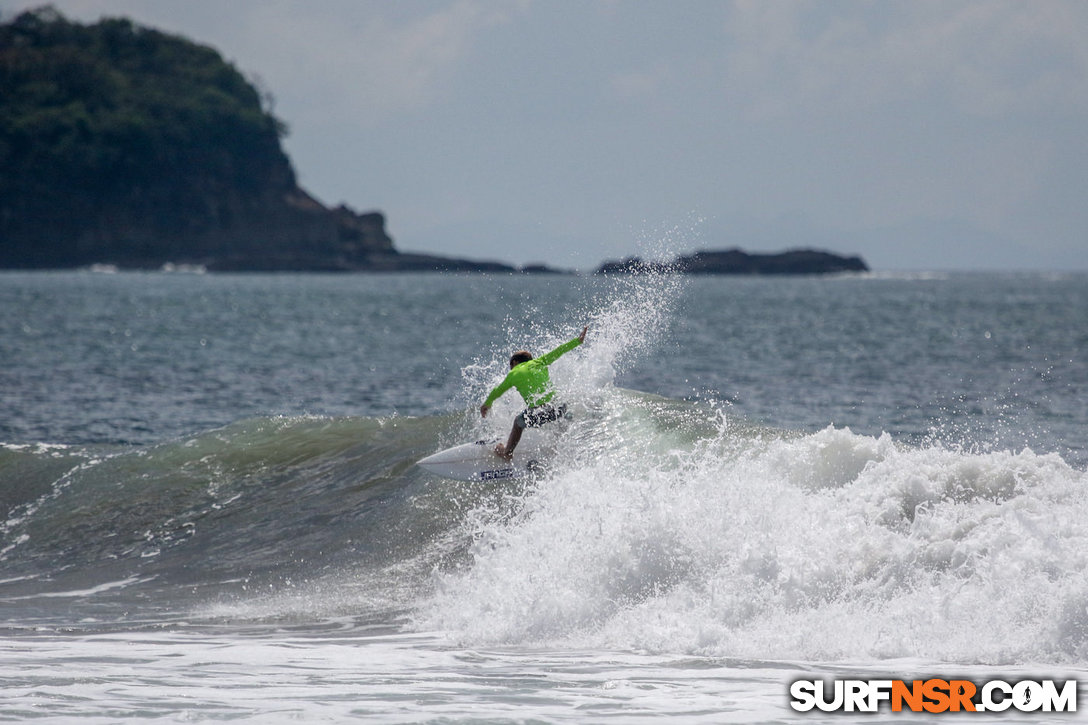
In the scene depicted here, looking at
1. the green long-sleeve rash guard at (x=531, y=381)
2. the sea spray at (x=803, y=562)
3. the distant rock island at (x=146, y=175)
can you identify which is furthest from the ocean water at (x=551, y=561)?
the distant rock island at (x=146, y=175)

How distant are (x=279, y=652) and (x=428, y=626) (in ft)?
4.83

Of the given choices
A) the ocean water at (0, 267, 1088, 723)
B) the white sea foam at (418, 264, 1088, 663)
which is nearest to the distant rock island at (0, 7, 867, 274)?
the ocean water at (0, 267, 1088, 723)

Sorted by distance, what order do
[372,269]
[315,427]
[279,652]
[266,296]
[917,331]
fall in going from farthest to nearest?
[372,269], [266,296], [917,331], [315,427], [279,652]

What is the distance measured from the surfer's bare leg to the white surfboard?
58 millimetres

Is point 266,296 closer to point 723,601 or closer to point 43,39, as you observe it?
point 723,601

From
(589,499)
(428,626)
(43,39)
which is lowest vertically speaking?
(428,626)

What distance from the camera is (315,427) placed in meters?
18.9

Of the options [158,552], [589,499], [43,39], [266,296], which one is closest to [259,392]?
[158,552]

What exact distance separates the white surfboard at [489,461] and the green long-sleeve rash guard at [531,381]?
59 centimetres

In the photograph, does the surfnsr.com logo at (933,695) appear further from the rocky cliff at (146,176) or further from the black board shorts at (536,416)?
the rocky cliff at (146,176)

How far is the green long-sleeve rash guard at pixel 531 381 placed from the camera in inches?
570

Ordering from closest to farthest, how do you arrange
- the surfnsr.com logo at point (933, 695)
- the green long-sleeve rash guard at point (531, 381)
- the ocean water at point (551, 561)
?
the surfnsr.com logo at point (933, 695) → the ocean water at point (551, 561) → the green long-sleeve rash guard at point (531, 381)

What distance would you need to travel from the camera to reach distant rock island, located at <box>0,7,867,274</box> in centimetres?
14950

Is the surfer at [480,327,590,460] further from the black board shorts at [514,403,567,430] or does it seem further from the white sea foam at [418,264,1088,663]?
the white sea foam at [418,264,1088,663]
